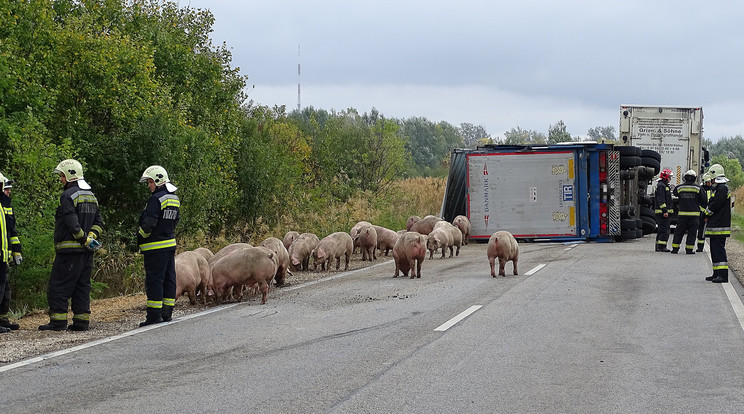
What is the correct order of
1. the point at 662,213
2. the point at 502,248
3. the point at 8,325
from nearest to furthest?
the point at 8,325 < the point at 502,248 < the point at 662,213

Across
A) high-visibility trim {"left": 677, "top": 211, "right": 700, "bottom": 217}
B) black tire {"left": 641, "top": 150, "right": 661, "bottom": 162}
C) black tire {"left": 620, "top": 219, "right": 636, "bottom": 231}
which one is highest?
black tire {"left": 641, "top": 150, "right": 661, "bottom": 162}

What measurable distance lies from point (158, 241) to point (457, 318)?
3913 millimetres

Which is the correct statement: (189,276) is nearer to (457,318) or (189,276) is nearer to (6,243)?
(6,243)

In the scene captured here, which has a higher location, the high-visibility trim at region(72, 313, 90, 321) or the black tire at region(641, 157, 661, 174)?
the black tire at region(641, 157, 661, 174)

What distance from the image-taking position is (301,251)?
1825cm

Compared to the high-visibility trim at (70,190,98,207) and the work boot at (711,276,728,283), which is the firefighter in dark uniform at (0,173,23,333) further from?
the work boot at (711,276,728,283)

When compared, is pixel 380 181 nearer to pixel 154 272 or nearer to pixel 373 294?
pixel 373 294

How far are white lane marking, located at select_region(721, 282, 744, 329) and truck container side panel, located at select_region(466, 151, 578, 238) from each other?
34.4 feet

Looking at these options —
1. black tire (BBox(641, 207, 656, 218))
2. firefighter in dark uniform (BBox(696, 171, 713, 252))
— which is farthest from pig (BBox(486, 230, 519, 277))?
black tire (BBox(641, 207, 656, 218))

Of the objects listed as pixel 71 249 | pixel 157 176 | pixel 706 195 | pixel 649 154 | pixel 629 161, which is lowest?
pixel 71 249

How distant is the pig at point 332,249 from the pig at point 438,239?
1.94 meters

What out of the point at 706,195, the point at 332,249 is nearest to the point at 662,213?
the point at 706,195

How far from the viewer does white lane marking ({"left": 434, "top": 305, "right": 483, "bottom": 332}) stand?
10245 mm

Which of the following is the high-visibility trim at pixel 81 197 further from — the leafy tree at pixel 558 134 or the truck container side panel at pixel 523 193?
the leafy tree at pixel 558 134
